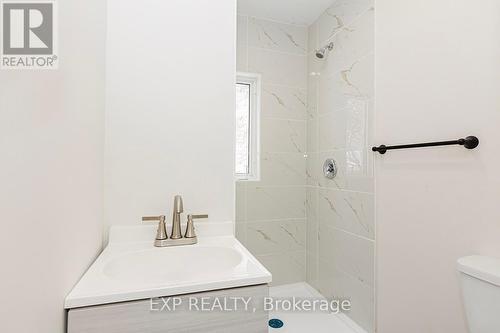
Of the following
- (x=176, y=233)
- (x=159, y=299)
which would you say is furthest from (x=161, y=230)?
(x=159, y=299)

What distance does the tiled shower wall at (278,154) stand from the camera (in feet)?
6.95

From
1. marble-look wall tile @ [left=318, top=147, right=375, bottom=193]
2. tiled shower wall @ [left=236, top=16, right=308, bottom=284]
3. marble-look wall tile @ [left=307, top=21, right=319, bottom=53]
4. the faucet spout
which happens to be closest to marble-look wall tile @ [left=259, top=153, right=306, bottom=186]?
tiled shower wall @ [left=236, top=16, right=308, bottom=284]

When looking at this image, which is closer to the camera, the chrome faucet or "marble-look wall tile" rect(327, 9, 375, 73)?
the chrome faucet

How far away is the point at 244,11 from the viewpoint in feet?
6.78

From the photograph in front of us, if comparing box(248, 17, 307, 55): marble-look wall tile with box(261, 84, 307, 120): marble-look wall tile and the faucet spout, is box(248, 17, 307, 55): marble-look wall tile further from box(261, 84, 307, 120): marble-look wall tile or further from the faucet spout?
the faucet spout

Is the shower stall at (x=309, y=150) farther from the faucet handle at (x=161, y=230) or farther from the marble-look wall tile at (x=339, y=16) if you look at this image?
the faucet handle at (x=161, y=230)

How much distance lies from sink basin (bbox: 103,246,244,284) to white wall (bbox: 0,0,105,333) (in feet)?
0.56

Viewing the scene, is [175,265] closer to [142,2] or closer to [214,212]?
[214,212]

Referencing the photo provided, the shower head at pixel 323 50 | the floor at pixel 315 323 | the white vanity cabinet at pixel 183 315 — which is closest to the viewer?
the white vanity cabinet at pixel 183 315

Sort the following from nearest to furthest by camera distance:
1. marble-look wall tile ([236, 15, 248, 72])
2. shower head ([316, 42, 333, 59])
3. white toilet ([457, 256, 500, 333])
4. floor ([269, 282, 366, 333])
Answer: white toilet ([457, 256, 500, 333]), floor ([269, 282, 366, 333]), shower head ([316, 42, 333, 59]), marble-look wall tile ([236, 15, 248, 72])

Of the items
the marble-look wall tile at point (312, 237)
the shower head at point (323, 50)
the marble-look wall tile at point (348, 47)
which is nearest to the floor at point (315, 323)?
the marble-look wall tile at point (312, 237)

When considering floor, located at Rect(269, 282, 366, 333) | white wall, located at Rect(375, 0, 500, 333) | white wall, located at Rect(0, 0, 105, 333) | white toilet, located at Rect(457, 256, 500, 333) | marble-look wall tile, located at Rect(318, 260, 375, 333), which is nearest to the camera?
white wall, located at Rect(0, 0, 105, 333)

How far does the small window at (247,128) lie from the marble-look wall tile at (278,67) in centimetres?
10

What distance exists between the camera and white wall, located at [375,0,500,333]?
3.26 ft
